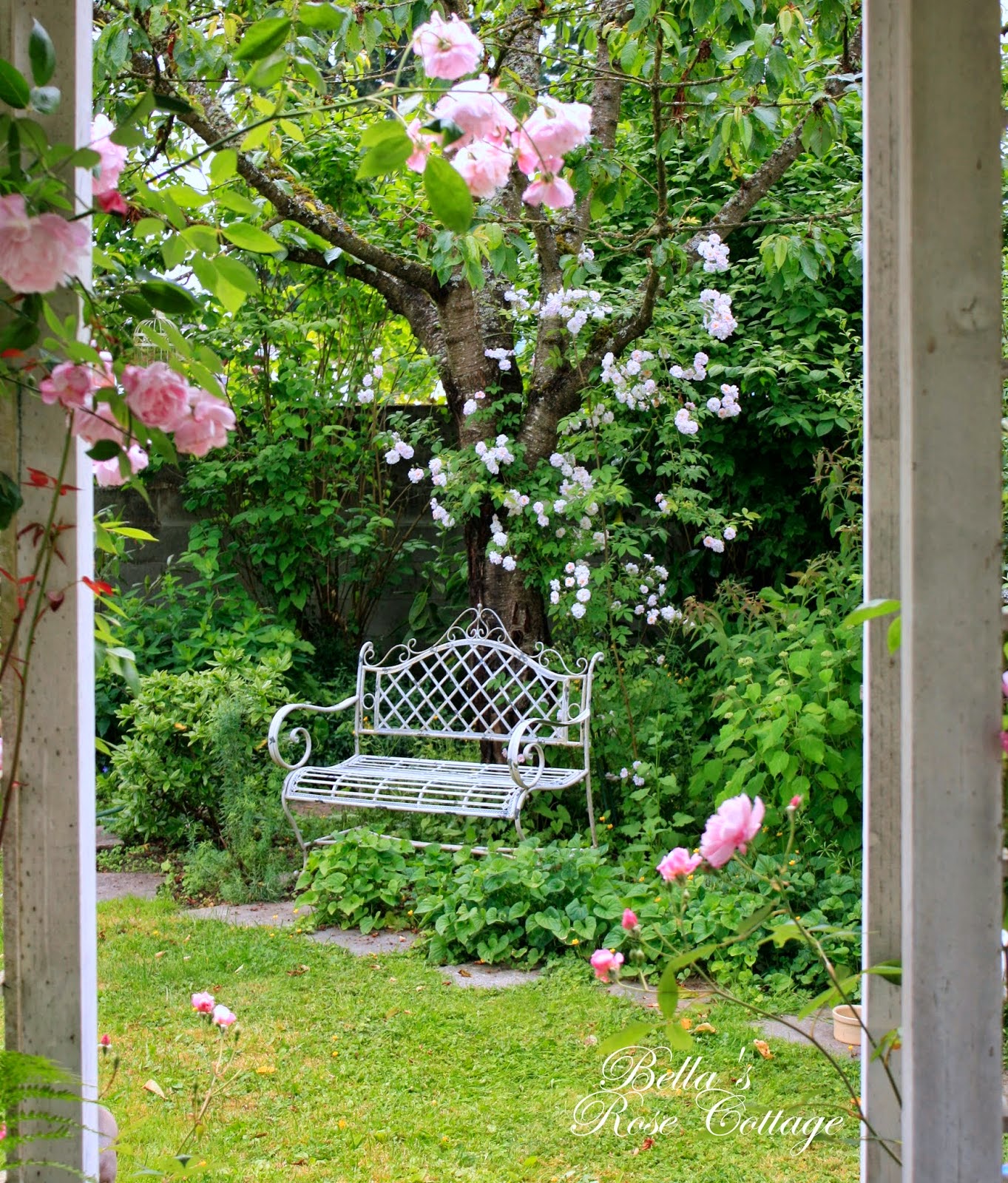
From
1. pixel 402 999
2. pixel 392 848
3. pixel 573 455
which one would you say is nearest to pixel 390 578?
pixel 573 455

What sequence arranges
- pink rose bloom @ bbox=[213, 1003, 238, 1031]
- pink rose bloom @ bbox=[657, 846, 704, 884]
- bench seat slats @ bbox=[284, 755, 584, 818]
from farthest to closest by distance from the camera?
bench seat slats @ bbox=[284, 755, 584, 818] → pink rose bloom @ bbox=[213, 1003, 238, 1031] → pink rose bloom @ bbox=[657, 846, 704, 884]

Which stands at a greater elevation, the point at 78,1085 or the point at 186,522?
the point at 186,522

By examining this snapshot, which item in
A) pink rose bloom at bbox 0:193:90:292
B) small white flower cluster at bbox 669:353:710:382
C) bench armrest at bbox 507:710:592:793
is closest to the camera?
pink rose bloom at bbox 0:193:90:292

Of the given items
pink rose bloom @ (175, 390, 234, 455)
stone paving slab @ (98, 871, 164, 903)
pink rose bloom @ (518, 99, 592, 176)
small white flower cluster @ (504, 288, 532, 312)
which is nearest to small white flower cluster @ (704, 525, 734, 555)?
small white flower cluster @ (504, 288, 532, 312)

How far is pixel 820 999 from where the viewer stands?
1421mm

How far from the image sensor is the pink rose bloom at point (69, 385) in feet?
3.78

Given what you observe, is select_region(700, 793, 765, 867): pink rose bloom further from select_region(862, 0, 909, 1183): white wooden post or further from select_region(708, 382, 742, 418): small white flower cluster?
select_region(708, 382, 742, 418): small white flower cluster

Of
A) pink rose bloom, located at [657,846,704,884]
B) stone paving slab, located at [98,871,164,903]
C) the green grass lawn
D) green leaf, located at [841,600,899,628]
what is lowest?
the green grass lawn

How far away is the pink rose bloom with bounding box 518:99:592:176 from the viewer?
1.21 meters

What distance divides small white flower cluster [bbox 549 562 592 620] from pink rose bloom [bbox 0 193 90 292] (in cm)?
311

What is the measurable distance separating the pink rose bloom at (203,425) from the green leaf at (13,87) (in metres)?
0.31

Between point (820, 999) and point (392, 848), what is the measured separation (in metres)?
2.56

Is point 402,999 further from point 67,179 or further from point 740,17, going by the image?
point 740,17

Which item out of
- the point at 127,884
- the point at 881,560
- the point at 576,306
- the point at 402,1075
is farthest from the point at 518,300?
the point at 881,560
